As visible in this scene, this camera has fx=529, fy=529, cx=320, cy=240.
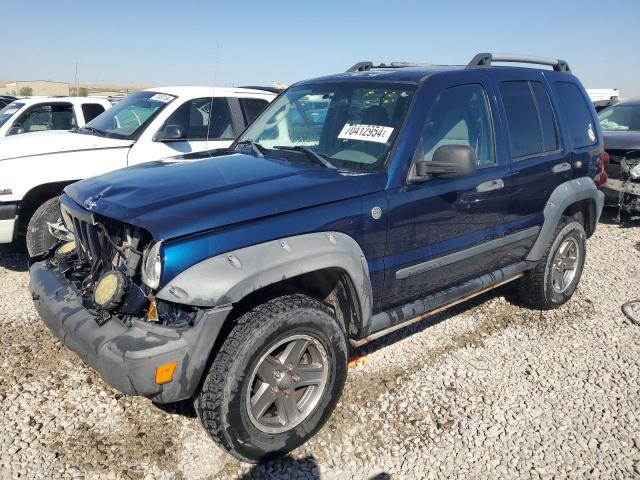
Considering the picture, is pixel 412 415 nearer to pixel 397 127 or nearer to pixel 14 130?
pixel 397 127

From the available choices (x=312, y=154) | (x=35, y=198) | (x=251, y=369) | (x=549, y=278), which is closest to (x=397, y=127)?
(x=312, y=154)

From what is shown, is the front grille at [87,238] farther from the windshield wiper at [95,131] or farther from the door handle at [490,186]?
the windshield wiper at [95,131]

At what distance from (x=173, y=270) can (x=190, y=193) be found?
0.54m

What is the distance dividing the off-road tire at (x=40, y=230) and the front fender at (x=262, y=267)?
132 inches

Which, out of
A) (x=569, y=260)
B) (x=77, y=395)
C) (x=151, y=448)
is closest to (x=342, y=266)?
(x=151, y=448)

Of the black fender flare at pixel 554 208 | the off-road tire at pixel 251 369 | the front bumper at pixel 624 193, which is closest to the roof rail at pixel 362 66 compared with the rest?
the black fender flare at pixel 554 208

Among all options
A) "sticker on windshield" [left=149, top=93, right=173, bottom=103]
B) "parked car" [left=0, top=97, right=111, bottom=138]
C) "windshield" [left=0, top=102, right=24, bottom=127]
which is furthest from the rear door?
"windshield" [left=0, top=102, right=24, bottom=127]

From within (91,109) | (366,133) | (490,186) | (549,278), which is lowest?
(549,278)

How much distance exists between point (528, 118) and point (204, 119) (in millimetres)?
3806

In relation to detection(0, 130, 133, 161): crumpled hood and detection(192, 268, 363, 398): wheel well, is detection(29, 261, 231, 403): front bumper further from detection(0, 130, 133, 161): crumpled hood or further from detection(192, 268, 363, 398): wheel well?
detection(0, 130, 133, 161): crumpled hood

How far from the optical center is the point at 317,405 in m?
2.93

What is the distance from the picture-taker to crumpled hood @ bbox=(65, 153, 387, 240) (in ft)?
8.36

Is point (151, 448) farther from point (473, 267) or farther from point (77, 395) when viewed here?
point (473, 267)

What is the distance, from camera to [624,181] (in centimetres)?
760
